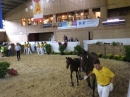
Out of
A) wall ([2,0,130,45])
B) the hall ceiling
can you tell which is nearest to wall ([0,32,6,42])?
wall ([2,0,130,45])

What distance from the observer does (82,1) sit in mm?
22266

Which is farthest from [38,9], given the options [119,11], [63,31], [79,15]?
[119,11]

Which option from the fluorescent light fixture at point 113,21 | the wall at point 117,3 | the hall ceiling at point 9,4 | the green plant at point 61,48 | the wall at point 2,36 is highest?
the hall ceiling at point 9,4

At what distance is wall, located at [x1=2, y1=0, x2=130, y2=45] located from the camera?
20000mm

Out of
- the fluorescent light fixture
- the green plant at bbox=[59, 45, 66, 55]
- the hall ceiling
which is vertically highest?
the hall ceiling

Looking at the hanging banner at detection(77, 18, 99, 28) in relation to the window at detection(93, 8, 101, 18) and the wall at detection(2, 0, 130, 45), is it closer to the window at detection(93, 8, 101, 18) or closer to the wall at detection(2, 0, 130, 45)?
the wall at detection(2, 0, 130, 45)

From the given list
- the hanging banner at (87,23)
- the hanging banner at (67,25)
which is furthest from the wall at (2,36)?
the hanging banner at (87,23)

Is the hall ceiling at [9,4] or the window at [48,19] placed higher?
the hall ceiling at [9,4]

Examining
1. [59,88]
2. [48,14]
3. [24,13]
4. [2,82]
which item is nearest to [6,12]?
[24,13]

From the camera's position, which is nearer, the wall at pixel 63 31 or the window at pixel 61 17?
the wall at pixel 63 31

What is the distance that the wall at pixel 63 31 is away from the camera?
787 inches

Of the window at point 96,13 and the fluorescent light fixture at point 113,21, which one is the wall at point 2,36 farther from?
the fluorescent light fixture at point 113,21

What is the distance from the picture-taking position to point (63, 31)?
24.0 meters

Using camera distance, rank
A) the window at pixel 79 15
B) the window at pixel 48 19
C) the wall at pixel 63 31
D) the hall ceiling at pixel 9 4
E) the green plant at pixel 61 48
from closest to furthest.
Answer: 1. the green plant at pixel 61 48
2. the wall at pixel 63 31
3. the window at pixel 79 15
4. the window at pixel 48 19
5. the hall ceiling at pixel 9 4
